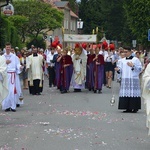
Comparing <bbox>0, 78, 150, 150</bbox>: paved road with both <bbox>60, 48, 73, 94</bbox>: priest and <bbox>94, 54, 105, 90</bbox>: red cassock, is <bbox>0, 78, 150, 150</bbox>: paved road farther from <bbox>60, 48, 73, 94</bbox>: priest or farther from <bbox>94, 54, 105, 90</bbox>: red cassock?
<bbox>60, 48, 73, 94</bbox>: priest

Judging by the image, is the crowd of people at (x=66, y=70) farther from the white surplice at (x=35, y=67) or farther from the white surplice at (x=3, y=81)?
the white surplice at (x=3, y=81)

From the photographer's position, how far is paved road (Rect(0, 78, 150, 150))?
38.7 ft

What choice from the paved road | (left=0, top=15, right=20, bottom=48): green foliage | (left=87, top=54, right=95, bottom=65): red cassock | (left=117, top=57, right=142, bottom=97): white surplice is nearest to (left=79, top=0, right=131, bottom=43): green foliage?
(left=0, top=15, right=20, bottom=48): green foliage

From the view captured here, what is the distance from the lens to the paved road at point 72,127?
464 inches

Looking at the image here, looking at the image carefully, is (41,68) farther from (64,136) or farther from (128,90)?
(64,136)

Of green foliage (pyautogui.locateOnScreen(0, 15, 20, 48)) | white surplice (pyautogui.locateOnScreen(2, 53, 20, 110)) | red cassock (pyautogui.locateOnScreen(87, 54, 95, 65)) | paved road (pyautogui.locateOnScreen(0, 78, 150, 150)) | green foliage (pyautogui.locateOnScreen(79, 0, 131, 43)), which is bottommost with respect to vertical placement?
paved road (pyautogui.locateOnScreen(0, 78, 150, 150))

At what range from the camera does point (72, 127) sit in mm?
14250

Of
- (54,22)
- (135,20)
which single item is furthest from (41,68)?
(54,22)

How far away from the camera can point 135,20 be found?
55594 millimetres

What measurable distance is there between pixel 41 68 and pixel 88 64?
7.85ft

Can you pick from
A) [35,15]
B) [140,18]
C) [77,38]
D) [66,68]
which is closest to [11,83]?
[66,68]

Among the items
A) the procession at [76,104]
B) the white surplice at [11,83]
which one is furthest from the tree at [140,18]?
the white surplice at [11,83]

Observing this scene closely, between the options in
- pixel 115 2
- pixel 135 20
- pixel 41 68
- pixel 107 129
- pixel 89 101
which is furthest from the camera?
pixel 115 2

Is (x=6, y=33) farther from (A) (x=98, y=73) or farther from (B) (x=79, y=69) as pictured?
(A) (x=98, y=73)
